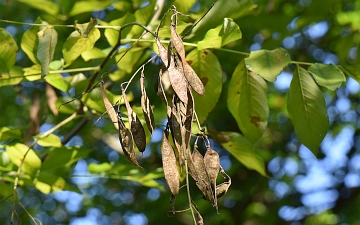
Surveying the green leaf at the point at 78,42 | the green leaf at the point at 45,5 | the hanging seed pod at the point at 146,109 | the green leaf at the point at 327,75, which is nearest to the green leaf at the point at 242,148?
the green leaf at the point at 327,75

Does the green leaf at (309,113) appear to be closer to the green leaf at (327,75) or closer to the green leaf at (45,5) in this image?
the green leaf at (327,75)

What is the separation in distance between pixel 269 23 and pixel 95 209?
1.97m

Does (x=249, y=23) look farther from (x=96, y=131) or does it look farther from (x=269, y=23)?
(x=96, y=131)

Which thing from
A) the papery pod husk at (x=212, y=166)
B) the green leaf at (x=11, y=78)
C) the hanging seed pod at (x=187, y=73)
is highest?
the hanging seed pod at (x=187, y=73)

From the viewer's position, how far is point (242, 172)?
2951 millimetres

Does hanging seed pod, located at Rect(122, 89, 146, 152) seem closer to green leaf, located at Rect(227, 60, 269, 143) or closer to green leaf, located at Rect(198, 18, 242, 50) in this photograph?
green leaf, located at Rect(198, 18, 242, 50)

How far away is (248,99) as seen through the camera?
1.04 metres

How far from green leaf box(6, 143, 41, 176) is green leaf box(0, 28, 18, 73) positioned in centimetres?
20

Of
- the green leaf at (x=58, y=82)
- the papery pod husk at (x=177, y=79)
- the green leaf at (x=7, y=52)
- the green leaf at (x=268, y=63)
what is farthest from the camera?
the green leaf at (x=58, y=82)

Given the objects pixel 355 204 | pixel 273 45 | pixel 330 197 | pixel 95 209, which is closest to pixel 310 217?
pixel 330 197

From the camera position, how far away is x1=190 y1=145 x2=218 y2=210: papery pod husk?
0.64 metres

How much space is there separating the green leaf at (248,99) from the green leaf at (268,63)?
0.10 metres

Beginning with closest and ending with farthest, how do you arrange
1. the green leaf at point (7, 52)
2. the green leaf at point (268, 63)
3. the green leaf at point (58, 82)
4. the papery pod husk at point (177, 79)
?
1. the papery pod husk at point (177, 79)
2. the green leaf at point (268, 63)
3. the green leaf at point (7, 52)
4. the green leaf at point (58, 82)

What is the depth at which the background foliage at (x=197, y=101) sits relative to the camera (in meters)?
0.96
